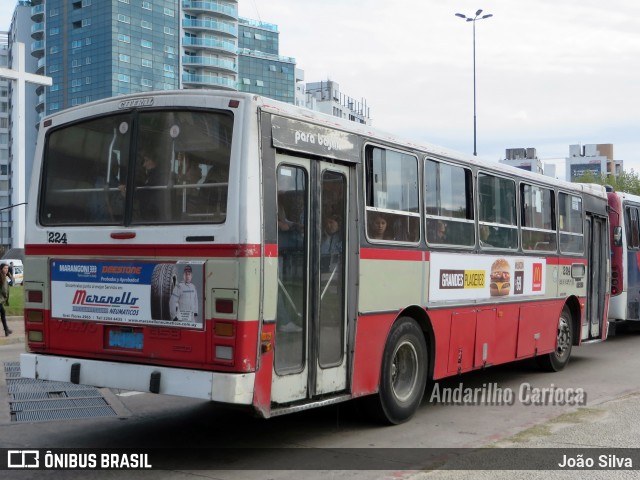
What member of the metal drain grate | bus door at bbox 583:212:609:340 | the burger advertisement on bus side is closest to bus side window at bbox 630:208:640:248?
bus door at bbox 583:212:609:340

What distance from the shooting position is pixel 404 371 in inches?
346

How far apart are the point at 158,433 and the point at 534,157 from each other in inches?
5157

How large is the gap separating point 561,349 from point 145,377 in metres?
7.96

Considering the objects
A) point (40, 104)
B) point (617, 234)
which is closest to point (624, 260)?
point (617, 234)

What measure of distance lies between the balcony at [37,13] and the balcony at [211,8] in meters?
19.3

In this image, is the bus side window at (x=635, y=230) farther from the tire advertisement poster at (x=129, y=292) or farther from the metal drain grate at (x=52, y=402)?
the tire advertisement poster at (x=129, y=292)

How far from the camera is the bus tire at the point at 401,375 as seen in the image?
8.32 m

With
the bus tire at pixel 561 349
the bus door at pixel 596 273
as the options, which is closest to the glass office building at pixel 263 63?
the bus door at pixel 596 273

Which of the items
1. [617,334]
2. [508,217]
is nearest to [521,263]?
[508,217]

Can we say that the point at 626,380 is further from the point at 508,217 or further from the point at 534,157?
the point at 534,157

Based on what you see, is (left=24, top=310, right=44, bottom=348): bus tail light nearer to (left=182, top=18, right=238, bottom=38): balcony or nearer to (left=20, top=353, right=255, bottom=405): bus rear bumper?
(left=20, top=353, right=255, bottom=405): bus rear bumper

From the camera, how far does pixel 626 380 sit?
38.7 ft

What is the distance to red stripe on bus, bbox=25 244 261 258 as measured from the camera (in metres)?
6.54

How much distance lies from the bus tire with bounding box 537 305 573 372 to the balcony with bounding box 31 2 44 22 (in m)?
113
